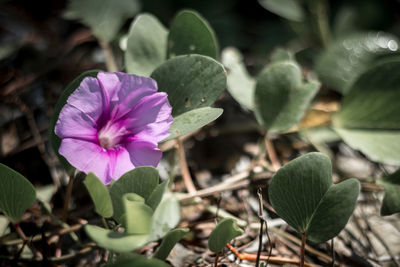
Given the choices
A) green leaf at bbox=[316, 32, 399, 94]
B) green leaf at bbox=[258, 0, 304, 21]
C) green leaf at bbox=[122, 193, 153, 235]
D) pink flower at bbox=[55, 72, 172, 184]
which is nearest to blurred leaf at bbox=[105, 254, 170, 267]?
green leaf at bbox=[122, 193, 153, 235]

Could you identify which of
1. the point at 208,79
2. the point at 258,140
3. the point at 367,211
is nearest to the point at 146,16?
the point at 208,79

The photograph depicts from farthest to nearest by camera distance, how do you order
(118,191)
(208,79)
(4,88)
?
(4,88) → (208,79) → (118,191)

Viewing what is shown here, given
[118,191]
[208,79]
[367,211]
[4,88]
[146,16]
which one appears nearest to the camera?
[118,191]

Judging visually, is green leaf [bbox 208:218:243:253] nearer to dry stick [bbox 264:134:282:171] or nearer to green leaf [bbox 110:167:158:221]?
green leaf [bbox 110:167:158:221]

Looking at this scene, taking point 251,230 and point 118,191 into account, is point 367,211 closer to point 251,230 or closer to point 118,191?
point 251,230

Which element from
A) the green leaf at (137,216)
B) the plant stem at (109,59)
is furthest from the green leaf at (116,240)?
the plant stem at (109,59)

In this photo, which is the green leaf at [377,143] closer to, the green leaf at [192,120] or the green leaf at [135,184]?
the green leaf at [192,120]
